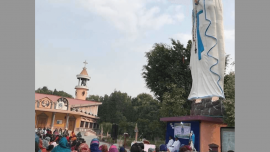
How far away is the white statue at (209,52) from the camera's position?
34.1 feet

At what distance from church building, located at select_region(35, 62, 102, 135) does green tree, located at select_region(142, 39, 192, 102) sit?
1088cm

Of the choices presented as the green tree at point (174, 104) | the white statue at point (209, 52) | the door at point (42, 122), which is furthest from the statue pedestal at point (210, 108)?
the door at point (42, 122)

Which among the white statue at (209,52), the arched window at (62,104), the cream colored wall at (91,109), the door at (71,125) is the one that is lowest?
the door at (71,125)

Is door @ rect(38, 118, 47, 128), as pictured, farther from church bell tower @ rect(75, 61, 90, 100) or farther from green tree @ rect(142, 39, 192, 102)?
green tree @ rect(142, 39, 192, 102)

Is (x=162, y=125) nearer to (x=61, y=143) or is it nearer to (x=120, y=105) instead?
(x=61, y=143)

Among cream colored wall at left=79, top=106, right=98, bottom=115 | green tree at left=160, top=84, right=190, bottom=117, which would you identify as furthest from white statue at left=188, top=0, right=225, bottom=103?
cream colored wall at left=79, top=106, right=98, bottom=115

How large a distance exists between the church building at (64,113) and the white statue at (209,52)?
1863 centimetres

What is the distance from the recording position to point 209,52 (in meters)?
10.6

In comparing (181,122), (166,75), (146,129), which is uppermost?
(166,75)

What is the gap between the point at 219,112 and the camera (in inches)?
395

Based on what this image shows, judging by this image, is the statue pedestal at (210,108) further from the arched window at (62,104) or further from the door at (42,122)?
the door at (42,122)

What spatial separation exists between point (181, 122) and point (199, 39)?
4002 mm

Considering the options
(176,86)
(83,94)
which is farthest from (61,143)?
(83,94)

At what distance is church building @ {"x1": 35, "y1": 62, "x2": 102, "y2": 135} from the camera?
26.3 metres
